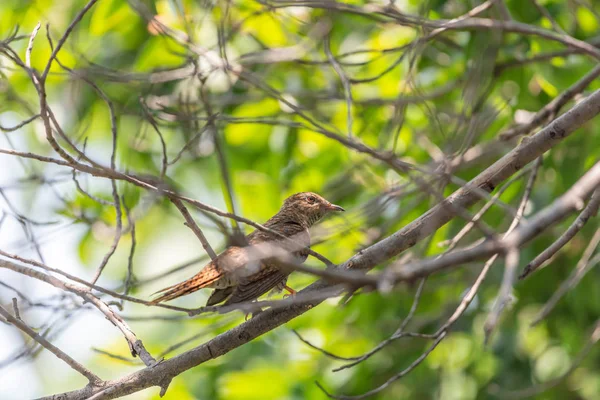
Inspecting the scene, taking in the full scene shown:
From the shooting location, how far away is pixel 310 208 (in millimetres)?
5590

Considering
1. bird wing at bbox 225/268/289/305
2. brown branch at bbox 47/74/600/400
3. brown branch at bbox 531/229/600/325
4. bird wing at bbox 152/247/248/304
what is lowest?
brown branch at bbox 531/229/600/325

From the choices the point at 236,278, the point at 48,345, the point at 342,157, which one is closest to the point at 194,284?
the point at 236,278

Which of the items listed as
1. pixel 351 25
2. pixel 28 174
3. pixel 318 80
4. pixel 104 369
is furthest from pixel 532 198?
pixel 104 369

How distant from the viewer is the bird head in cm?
555

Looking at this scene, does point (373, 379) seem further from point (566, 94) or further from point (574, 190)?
point (574, 190)

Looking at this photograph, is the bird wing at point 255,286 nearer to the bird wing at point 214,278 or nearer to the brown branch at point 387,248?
the bird wing at point 214,278

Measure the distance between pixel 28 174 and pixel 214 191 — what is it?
2.59m

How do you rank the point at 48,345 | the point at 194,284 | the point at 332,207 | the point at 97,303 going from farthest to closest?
the point at 332,207, the point at 194,284, the point at 97,303, the point at 48,345

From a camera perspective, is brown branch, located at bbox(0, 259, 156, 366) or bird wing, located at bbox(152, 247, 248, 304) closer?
brown branch, located at bbox(0, 259, 156, 366)

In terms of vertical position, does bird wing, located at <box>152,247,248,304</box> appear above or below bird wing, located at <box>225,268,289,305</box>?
above

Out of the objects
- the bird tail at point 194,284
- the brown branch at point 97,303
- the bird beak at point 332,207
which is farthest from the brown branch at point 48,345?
the bird beak at point 332,207

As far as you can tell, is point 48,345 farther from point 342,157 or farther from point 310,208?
point 342,157

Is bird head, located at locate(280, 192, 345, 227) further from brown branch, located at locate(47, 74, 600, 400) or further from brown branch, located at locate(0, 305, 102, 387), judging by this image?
brown branch, located at locate(0, 305, 102, 387)

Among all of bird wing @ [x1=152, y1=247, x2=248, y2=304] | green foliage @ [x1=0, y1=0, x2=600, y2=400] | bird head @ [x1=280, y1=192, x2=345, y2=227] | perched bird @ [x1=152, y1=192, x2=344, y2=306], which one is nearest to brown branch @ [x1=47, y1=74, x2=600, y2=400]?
perched bird @ [x1=152, y1=192, x2=344, y2=306]
